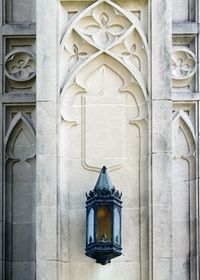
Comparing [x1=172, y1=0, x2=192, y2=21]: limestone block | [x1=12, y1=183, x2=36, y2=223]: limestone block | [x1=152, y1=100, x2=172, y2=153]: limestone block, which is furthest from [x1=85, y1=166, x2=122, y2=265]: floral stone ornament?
[x1=172, y1=0, x2=192, y2=21]: limestone block

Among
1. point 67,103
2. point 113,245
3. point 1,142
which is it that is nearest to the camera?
point 113,245

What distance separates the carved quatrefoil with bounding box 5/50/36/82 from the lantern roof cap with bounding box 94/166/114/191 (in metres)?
2.30

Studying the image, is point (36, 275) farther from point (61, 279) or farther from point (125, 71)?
point (125, 71)

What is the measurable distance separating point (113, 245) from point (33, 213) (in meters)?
1.98

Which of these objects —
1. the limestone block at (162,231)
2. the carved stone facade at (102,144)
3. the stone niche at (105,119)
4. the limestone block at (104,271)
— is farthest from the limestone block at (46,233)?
the limestone block at (162,231)

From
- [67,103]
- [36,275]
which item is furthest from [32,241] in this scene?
[67,103]

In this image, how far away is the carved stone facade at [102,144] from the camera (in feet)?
42.9

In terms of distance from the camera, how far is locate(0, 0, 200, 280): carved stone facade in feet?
42.9

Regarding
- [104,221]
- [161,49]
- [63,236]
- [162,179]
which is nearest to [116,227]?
[104,221]

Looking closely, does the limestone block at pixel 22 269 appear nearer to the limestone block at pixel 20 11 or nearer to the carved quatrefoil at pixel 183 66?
the carved quatrefoil at pixel 183 66

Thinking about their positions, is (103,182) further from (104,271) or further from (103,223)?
(104,271)

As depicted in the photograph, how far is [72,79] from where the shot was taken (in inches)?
528

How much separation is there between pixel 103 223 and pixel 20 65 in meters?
3.12

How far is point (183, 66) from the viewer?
14.7 metres
